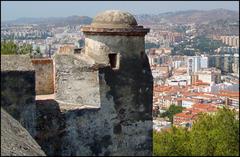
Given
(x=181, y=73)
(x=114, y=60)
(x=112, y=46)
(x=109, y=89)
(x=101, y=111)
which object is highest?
(x=112, y=46)

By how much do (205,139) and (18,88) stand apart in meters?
16.8

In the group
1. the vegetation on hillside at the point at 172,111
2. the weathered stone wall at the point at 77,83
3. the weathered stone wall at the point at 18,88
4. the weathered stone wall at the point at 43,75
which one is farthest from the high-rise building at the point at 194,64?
the weathered stone wall at the point at 18,88

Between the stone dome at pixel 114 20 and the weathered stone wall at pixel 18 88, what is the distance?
1.98m

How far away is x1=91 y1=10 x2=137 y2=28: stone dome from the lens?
10.3m

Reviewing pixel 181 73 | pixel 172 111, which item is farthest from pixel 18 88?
pixel 181 73

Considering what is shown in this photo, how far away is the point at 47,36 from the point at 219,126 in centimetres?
14418

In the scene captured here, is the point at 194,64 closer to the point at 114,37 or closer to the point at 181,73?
the point at 181,73

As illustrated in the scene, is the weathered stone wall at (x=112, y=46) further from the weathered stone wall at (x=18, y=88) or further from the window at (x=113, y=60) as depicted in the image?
the weathered stone wall at (x=18, y=88)

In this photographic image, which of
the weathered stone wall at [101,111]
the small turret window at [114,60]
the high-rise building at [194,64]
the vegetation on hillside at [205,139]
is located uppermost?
the small turret window at [114,60]

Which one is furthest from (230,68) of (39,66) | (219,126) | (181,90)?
(39,66)

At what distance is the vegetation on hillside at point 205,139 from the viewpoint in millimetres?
24188

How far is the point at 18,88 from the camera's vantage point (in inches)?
333

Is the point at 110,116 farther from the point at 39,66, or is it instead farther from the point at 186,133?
the point at 186,133

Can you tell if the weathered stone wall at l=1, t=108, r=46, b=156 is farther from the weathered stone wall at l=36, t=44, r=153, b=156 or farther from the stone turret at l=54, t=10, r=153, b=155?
the stone turret at l=54, t=10, r=153, b=155
